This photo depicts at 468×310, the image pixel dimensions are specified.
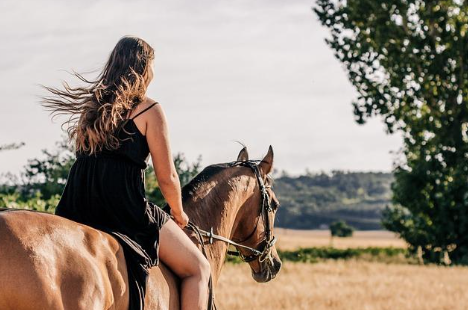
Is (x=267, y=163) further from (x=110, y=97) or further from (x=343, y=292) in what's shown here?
(x=343, y=292)

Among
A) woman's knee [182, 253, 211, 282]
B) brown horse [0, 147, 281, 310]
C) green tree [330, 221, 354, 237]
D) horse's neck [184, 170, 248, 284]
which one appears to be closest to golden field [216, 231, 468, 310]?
horse's neck [184, 170, 248, 284]

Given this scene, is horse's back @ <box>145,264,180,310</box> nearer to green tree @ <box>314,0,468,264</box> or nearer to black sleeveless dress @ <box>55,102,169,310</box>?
black sleeveless dress @ <box>55,102,169,310</box>

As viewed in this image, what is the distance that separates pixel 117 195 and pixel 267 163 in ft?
6.79

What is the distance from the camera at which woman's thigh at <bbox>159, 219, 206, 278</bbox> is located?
5336mm

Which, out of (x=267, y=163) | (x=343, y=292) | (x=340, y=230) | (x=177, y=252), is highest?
(x=267, y=163)

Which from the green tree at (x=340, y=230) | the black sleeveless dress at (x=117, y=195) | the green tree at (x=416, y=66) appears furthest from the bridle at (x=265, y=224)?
the green tree at (x=340, y=230)

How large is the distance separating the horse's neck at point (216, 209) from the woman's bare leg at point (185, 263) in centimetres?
71

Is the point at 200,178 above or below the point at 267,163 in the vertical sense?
below

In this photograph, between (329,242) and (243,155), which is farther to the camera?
(329,242)

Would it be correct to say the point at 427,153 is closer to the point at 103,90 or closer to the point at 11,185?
the point at 11,185

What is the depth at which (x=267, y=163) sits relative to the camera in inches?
272

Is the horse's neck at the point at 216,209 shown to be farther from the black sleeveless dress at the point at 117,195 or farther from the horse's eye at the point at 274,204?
the black sleeveless dress at the point at 117,195

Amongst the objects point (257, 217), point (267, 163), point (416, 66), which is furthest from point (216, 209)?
point (416, 66)

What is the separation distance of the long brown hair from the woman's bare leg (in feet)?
2.38
